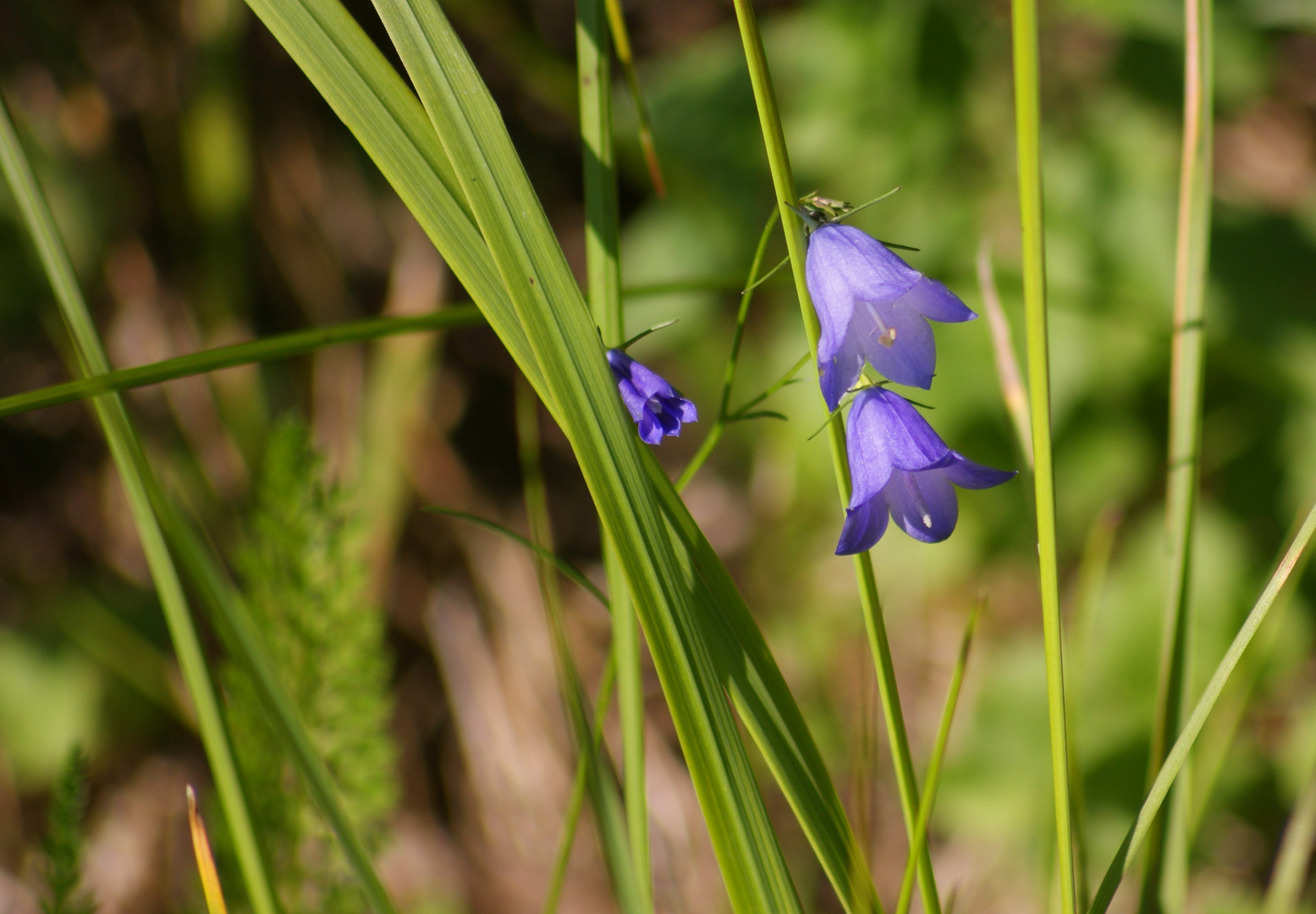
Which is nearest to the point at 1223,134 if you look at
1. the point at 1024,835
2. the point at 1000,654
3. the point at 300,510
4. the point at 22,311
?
the point at 1000,654

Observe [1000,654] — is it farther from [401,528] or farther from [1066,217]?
[401,528]

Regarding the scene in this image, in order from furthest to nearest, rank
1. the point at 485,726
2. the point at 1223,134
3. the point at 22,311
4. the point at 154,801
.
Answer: the point at 1223,134
the point at 485,726
the point at 154,801
the point at 22,311

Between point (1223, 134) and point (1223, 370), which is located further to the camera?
point (1223, 134)

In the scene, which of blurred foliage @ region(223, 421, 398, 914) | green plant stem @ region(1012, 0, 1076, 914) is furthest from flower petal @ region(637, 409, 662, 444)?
blurred foliage @ region(223, 421, 398, 914)

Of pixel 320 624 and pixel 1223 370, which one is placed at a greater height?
pixel 1223 370

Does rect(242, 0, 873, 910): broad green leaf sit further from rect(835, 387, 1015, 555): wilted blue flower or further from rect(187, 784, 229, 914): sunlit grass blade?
rect(187, 784, 229, 914): sunlit grass blade

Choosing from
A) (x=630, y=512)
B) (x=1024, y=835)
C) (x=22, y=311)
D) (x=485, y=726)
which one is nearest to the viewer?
(x=630, y=512)

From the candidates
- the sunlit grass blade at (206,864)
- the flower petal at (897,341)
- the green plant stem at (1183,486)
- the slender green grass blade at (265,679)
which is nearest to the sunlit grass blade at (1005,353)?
the green plant stem at (1183,486)

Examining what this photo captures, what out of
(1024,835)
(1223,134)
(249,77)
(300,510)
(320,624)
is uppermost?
(249,77)
